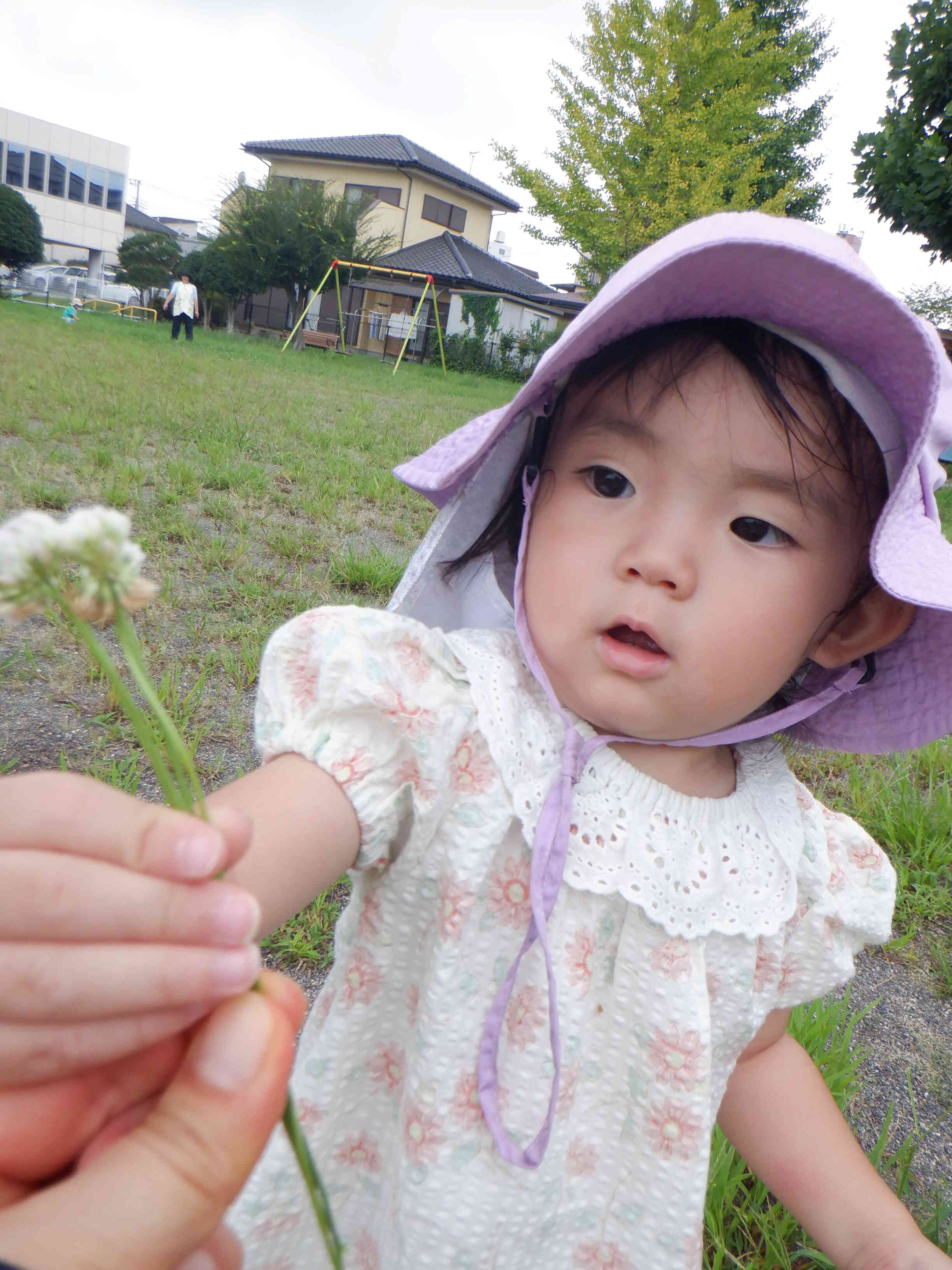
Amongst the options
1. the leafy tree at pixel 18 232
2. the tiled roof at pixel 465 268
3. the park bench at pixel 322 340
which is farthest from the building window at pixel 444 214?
the leafy tree at pixel 18 232

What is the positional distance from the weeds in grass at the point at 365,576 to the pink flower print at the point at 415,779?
207 centimetres

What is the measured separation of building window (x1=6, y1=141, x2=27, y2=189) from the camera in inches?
1474

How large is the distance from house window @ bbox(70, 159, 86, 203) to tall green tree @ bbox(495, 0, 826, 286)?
32685 mm

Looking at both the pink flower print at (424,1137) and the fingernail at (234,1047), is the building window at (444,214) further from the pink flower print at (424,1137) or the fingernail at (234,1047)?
the fingernail at (234,1047)

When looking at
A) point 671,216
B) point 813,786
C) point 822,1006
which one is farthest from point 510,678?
point 671,216

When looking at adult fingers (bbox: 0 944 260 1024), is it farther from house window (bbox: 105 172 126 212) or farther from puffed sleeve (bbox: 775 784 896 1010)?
house window (bbox: 105 172 126 212)

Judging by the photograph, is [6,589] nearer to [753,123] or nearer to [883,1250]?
[883,1250]

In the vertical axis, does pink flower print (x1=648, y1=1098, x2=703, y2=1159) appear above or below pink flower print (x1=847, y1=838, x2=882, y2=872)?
below

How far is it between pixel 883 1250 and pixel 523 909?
66 cm

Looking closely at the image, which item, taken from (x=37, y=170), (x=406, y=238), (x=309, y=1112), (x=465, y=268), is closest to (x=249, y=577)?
(x=309, y=1112)

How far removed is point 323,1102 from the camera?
1.05 meters

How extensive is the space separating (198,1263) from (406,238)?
3121 centimetres

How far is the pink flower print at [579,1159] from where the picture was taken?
104 centimetres

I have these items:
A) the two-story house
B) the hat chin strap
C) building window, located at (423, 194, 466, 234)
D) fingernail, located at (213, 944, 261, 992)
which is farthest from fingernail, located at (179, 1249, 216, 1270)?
building window, located at (423, 194, 466, 234)
